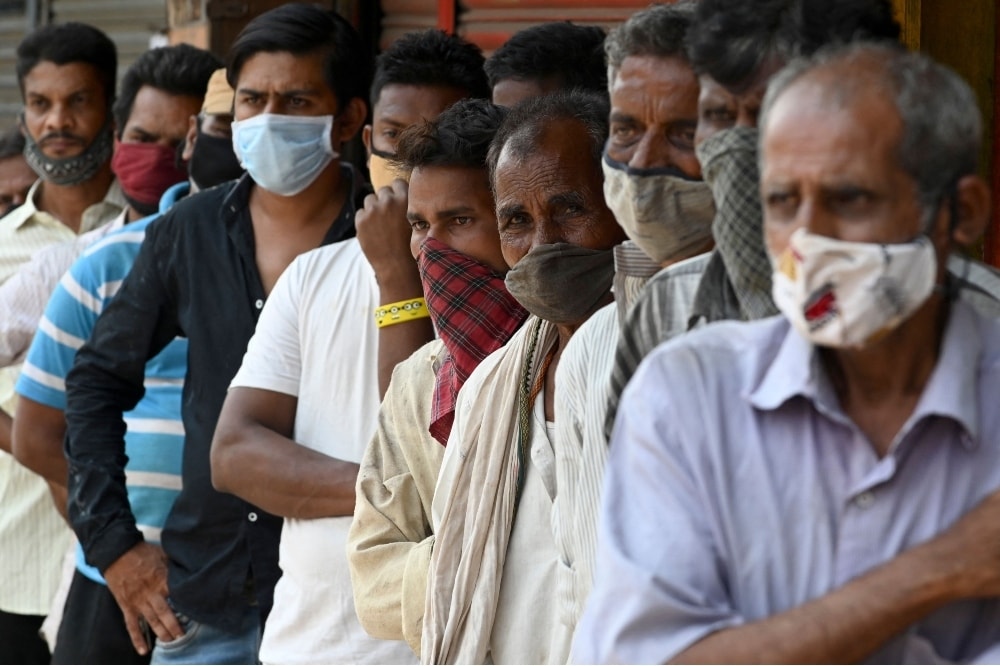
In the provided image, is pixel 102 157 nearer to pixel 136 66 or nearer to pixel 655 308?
pixel 136 66

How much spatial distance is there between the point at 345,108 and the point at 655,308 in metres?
2.57

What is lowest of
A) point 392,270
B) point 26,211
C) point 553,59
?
point 26,211

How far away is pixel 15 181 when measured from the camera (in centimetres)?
634

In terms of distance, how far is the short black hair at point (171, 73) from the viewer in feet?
18.0

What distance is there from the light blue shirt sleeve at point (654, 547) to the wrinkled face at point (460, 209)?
1.49 m

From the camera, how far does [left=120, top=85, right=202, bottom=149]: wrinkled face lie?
17.8 ft

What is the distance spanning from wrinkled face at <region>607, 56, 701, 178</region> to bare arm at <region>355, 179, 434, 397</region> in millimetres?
1360

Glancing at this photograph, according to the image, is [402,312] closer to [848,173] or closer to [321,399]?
[321,399]

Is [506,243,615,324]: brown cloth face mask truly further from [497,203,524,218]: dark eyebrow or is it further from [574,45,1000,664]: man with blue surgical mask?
[574,45,1000,664]: man with blue surgical mask

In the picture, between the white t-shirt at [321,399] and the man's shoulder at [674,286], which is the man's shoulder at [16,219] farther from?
the man's shoulder at [674,286]

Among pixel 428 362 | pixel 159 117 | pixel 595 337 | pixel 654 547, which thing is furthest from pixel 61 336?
pixel 654 547

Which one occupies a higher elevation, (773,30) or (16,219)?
(773,30)

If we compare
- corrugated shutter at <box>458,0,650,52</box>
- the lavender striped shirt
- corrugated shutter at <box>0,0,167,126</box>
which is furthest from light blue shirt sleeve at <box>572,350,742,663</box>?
corrugated shutter at <box>0,0,167,126</box>

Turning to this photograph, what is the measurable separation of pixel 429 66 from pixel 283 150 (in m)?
0.48
